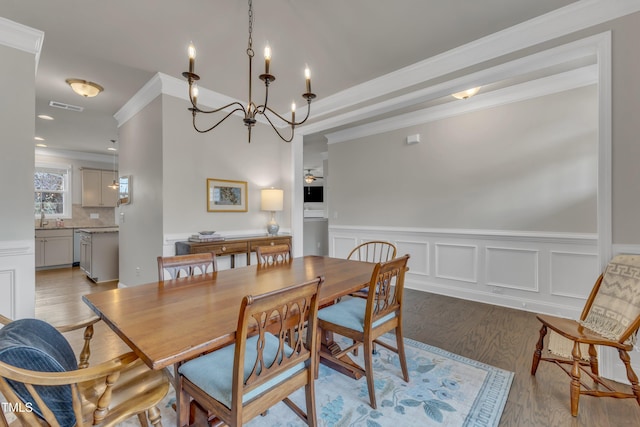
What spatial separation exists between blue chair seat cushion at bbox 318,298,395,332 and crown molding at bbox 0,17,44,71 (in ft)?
11.0

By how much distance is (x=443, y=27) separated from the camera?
238 centimetres

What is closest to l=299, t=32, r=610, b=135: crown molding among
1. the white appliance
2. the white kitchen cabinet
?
the white appliance

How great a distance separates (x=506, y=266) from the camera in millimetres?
3490

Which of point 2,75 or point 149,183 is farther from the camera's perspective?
point 149,183

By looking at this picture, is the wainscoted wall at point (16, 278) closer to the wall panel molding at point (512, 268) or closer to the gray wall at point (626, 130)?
the gray wall at point (626, 130)

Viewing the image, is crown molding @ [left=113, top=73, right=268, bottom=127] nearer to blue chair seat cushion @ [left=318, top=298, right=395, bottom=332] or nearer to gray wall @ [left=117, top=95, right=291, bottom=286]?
gray wall @ [left=117, top=95, right=291, bottom=286]

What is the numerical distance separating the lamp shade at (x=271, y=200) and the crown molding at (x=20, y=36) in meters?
2.66

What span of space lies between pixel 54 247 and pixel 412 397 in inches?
298

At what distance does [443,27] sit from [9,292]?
4.26 m

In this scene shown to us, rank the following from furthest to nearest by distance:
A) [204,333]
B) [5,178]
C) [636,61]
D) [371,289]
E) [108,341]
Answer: [108,341]
[5,178]
[636,61]
[371,289]
[204,333]

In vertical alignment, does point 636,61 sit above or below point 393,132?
below

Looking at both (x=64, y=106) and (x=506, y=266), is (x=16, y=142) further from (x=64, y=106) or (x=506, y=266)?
(x=506, y=266)

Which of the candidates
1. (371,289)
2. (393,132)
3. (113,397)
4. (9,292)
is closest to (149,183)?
(9,292)

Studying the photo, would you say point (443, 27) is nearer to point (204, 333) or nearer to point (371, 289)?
point (371, 289)
